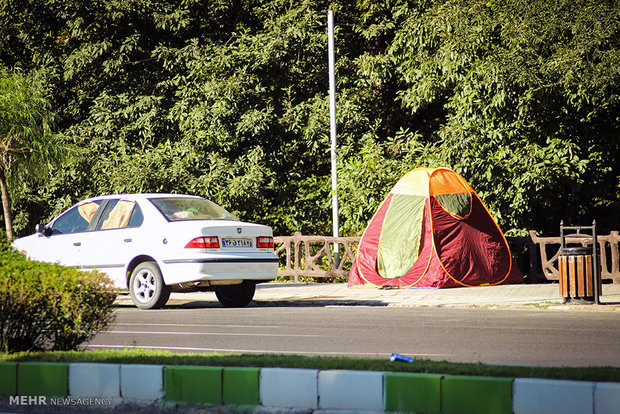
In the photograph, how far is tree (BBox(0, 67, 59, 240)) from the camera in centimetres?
2041

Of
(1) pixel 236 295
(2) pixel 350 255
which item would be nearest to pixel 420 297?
(1) pixel 236 295

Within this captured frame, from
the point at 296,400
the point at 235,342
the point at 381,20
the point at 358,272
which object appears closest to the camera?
the point at 296,400

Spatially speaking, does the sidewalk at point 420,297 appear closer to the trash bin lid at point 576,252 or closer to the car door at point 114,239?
the trash bin lid at point 576,252

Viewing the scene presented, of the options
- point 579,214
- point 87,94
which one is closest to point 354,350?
point 579,214

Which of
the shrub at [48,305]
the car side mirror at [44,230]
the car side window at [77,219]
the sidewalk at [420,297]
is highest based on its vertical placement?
the car side window at [77,219]

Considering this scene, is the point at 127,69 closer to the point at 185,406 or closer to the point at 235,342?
the point at 235,342

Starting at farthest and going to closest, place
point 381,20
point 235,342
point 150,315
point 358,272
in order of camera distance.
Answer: point 381,20
point 358,272
point 150,315
point 235,342

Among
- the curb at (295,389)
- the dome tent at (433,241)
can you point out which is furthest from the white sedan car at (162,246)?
the curb at (295,389)

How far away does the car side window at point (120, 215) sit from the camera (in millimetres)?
13220

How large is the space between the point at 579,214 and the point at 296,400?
18.3 m

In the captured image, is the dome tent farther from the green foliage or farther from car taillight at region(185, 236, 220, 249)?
car taillight at region(185, 236, 220, 249)

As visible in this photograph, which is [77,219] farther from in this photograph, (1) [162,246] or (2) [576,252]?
(2) [576,252]

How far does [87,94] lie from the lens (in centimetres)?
2638

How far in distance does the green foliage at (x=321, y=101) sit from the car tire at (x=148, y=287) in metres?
8.61
